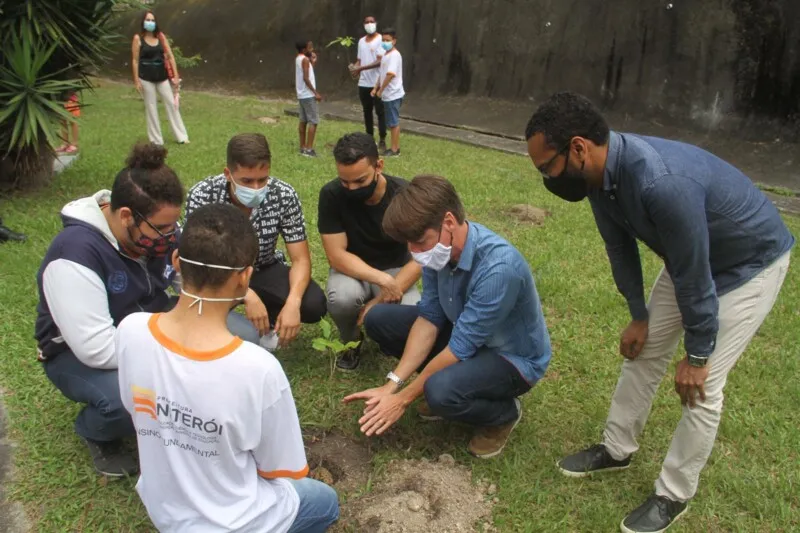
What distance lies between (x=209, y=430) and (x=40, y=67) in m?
5.66

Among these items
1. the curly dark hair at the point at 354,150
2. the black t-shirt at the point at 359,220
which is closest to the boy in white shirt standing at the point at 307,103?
the black t-shirt at the point at 359,220

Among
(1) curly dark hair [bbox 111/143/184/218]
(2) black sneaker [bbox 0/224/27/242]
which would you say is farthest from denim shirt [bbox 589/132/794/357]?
(2) black sneaker [bbox 0/224/27/242]

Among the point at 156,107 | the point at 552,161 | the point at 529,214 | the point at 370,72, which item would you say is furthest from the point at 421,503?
the point at 370,72

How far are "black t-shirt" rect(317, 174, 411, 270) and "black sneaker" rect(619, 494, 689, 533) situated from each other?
190cm

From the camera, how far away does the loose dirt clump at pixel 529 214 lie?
627 centimetres

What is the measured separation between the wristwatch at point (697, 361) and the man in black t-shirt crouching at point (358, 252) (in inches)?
66.8

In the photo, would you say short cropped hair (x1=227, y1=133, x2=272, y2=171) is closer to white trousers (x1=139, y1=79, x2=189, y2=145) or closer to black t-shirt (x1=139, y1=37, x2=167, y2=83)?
white trousers (x1=139, y1=79, x2=189, y2=145)

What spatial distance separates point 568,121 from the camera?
7.14 ft

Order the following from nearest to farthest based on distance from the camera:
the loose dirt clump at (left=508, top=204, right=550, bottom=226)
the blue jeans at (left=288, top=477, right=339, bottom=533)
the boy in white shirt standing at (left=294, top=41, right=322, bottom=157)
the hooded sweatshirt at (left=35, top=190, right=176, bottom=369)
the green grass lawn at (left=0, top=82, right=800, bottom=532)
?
the blue jeans at (left=288, top=477, right=339, bottom=533)
the hooded sweatshirt at (left=35, top=190, right=176, bottom=369)
the green grass lawn at (left=0, top=82, right=800, bottom=532)
the loose dirt clump at (left=508, top=204, right=550, bottom=226)
the boy in white shirt standing at (left=294, top=41, right=322, bottom=157)

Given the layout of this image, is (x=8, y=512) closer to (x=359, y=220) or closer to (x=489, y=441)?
(x=489, y=441)

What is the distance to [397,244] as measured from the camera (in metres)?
3.88

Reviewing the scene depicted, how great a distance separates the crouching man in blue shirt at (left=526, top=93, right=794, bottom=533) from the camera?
7.07 feet

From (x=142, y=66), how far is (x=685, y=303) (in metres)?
8.10

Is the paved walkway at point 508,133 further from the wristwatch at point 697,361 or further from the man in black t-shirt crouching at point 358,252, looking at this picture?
the wristwatch at point 697,361
